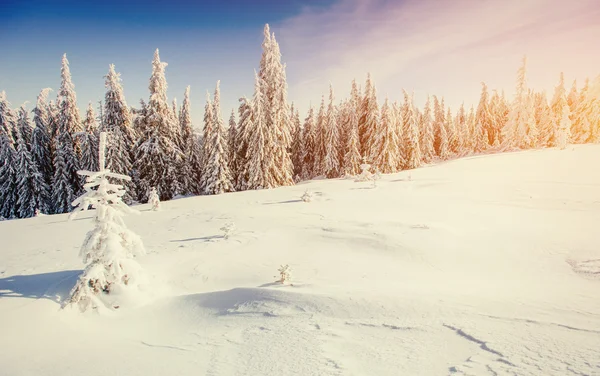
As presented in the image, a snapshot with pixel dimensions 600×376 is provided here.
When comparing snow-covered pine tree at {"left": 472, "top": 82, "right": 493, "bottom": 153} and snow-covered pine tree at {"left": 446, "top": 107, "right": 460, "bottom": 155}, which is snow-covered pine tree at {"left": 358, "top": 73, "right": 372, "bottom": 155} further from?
snow-covered pine tree at {"left": 446, "top": 107, "right": 460, "bottom": 155}

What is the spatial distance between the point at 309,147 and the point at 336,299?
47.8 m

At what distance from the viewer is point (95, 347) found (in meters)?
4.24

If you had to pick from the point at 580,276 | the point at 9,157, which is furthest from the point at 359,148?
the point at 9,157

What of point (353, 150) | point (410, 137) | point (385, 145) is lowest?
point (353, 150)

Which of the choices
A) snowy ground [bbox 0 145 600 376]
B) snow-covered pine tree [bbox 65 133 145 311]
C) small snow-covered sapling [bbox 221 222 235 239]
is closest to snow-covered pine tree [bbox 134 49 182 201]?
snowy ground [bbox 0 145 600 376]

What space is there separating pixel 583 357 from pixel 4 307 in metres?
9.08

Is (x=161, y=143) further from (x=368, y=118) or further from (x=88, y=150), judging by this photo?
(x=368, y=118)

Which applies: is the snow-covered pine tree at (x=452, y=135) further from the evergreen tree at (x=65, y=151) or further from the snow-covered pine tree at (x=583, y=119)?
the evergreen tree at (x=65, y=151)

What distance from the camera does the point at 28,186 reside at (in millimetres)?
29469

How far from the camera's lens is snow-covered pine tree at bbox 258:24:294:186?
31.7 m

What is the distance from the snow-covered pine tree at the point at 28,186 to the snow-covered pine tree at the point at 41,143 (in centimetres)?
85

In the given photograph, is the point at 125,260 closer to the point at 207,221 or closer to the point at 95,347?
the point at 95,347

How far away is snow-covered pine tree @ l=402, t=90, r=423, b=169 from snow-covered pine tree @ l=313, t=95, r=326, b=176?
45.9 feet

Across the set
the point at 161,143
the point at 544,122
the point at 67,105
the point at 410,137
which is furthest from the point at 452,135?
the point at 67,105
